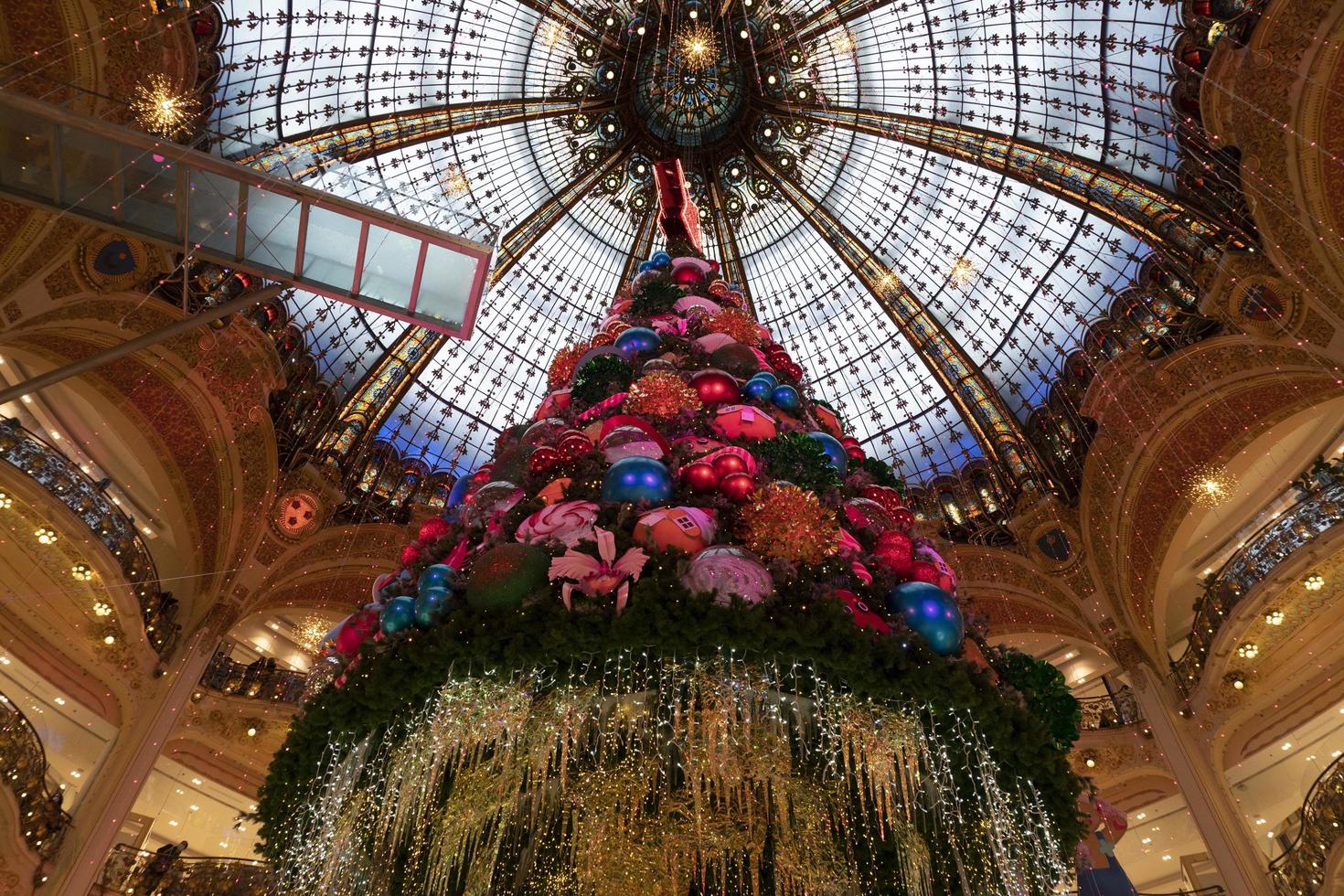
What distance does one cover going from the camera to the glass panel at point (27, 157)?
4703 millimetres

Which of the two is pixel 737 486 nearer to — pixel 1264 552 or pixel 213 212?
pixel 213 212

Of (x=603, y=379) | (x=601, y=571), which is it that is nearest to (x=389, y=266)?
(x=603, y=379)

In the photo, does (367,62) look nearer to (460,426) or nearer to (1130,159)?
(460,426)

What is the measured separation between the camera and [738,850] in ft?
13.2

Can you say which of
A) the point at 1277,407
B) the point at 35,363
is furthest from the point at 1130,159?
the point at 35,363

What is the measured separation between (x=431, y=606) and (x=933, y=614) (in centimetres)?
238

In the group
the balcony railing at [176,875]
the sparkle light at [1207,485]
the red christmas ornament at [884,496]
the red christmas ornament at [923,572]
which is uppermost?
the sparkle light at [1207,485]

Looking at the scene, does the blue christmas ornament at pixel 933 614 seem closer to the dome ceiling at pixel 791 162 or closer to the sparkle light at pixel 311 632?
the dome ceiling at pixel 791 162

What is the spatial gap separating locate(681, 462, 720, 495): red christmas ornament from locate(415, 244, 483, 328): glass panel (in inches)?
93.0

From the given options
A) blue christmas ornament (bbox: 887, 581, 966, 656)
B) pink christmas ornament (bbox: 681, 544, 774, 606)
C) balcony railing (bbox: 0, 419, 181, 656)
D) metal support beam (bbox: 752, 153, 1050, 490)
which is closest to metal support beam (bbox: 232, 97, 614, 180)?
metal support beam (bbox: 752, 153, 1050, 490)

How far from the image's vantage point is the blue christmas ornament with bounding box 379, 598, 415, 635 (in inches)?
141

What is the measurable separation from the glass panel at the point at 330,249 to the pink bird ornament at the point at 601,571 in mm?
2907

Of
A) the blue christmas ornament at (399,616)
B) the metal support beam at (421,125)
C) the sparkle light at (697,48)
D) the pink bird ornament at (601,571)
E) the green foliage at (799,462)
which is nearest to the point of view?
the pink bird ornament at (601,571)

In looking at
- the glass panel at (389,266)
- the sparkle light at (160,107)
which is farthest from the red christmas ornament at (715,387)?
the sparkle light at (160,107)
